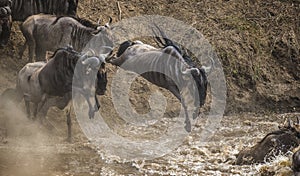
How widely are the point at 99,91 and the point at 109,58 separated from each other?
115cm

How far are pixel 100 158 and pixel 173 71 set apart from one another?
1.99 meters

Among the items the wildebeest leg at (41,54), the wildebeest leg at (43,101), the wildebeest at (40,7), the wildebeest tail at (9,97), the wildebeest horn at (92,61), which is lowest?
the wildebeest tail at (9,97)

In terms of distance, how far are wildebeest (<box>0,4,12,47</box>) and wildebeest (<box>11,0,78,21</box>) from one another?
26.0 inches

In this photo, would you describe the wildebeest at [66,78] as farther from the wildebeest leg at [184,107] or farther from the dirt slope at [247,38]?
the dirt slope at [247,38]

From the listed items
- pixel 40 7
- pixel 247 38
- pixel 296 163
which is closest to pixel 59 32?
pixel 40 7

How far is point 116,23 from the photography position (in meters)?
14.0

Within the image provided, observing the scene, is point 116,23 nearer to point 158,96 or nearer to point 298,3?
point 158,96

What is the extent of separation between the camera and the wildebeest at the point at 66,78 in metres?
9.78

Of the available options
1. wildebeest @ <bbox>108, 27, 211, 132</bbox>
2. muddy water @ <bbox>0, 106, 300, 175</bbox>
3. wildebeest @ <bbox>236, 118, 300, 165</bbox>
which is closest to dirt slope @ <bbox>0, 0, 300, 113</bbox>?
muddy water @ <bbox>0, 106, 300, 175</bbox>

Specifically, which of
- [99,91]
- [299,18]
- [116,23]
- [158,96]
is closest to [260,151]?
[99,91]

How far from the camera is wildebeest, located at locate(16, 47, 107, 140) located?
32.1ft

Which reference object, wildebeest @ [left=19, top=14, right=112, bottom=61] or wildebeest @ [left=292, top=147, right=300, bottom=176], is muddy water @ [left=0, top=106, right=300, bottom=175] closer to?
wildebeest @ [left=292, top=147, right=300, bottom=176]

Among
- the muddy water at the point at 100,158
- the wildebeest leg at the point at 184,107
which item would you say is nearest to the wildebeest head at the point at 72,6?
the muddy water at the point at 100,158

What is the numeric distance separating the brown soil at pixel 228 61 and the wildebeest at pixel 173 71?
125 centimetres
